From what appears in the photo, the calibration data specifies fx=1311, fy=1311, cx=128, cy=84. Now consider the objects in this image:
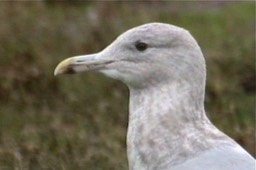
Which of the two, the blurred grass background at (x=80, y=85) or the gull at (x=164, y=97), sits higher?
the gull at (x=164, y=97)

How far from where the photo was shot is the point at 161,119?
5.27 m

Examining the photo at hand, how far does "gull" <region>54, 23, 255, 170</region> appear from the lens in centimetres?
514

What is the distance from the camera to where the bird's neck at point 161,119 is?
17.1ft

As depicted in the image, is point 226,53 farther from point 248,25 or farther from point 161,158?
point 161,158

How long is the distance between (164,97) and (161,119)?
9cm

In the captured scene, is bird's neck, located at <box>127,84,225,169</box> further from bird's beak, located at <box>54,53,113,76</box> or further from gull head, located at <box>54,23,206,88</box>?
bird's beak, located at <box>54,53,113,76</box>

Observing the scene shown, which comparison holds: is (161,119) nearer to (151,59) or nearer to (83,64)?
(151,59)

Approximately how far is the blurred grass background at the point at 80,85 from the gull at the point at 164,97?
1.00 m

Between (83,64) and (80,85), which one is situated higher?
(83,64)

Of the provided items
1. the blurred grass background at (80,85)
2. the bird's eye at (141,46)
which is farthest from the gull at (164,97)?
the blurred grass background at (80,85)


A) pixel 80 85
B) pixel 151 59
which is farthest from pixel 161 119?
pixel 80 85

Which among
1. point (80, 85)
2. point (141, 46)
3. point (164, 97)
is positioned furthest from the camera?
point (80, 85)

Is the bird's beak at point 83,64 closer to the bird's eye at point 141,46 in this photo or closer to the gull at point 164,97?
the gull at point 164,97

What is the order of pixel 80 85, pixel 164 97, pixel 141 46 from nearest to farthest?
pixel 164 97 → pixel 141 46 → pixel 80 85
